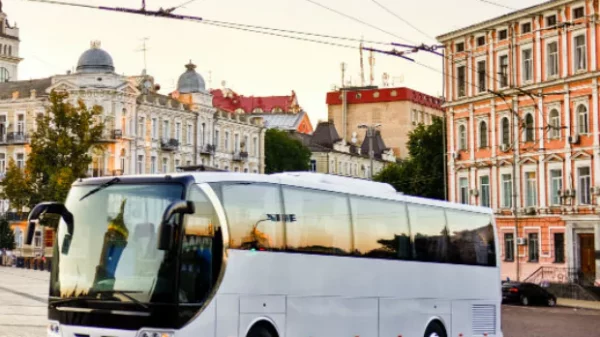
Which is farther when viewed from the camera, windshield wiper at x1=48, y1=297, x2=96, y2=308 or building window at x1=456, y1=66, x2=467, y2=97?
building window at x1=456, y1=66, x2=467, y2=97

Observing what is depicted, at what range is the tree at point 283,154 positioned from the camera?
371 feet

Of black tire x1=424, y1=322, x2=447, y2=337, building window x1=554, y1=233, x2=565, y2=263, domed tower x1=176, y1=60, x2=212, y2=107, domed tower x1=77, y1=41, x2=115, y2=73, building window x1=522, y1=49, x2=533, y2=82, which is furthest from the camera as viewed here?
domed tower x1=176, y1=60, x2=212, y2=107

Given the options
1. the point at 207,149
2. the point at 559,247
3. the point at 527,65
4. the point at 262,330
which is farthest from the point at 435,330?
the point at 207,149

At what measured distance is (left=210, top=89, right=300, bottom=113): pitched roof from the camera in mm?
146125

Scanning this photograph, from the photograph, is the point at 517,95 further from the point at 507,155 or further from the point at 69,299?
the point at 69,299

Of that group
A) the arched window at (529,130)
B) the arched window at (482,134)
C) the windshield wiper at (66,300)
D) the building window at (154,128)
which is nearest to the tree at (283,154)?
the building window at (154,128)

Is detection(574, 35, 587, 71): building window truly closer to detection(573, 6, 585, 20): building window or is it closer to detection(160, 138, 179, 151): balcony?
detection(573, 6, 585, 20): building window

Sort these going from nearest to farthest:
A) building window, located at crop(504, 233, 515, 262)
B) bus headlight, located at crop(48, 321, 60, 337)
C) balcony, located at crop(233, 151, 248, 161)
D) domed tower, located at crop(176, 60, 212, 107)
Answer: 1. bus headlight, located at crop(48, 321, 60, 337)
2. building window, located at crop(504, 233, 515, 262)
3. domed tower, located at crop(176, 60, 212, 107)
4. balcony, located at crop(233, 151, 248, 161)

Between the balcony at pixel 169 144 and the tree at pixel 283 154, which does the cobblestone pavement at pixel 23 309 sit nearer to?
the balcony at pixel 169 144

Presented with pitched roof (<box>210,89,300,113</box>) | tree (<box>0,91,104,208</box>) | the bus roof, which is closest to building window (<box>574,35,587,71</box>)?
tree (<box>0,91,104,208</box>)

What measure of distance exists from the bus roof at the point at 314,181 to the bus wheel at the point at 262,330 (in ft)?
7.10

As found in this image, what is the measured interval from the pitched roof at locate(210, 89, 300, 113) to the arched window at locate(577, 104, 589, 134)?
298 ft

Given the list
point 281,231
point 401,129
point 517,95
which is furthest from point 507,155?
point 401,129

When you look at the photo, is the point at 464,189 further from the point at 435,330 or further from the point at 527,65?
the point at 435,330
